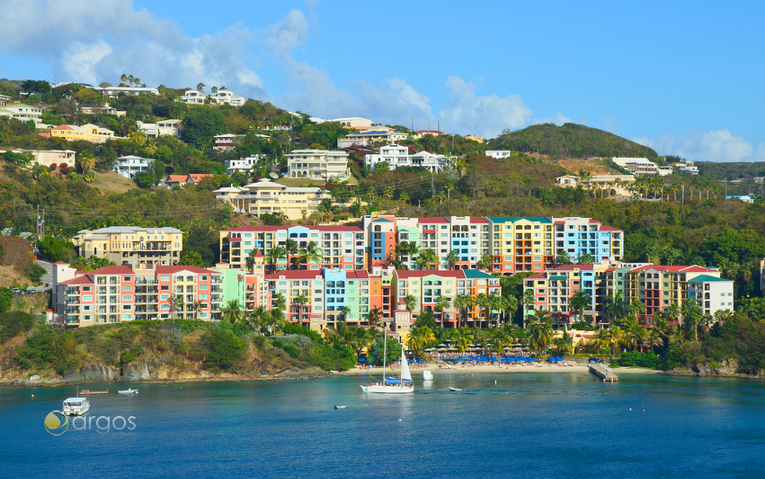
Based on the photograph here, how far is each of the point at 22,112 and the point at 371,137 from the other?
50.0m

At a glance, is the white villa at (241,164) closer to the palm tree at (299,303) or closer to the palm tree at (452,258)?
the palm tree at (452,258)

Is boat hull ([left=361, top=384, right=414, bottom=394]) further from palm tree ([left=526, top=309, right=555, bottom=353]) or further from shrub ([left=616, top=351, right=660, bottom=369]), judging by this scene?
shrub ([left=616, top=351, right=660, bottom=369])

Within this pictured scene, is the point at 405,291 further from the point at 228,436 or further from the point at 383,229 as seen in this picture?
the point at 228,436

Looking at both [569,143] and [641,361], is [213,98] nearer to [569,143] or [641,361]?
[569,143]

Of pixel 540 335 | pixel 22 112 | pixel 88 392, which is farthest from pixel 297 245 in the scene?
pixel 22 112

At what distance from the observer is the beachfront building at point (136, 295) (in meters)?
83.8

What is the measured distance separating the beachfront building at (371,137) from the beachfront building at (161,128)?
25.6m

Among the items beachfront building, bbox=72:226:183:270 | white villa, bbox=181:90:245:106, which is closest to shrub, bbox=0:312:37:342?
beachfront building, bbox=72:226:183:270

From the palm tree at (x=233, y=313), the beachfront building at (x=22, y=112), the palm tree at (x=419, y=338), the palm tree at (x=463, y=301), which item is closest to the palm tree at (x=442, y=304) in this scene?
the palm tree at (x=463, y=301)

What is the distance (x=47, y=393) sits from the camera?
238 feet

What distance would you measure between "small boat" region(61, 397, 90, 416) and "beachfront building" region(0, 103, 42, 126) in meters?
84.8

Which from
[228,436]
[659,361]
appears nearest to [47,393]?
[228,436]

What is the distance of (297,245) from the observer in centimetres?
10019

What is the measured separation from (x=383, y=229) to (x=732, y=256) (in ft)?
114
